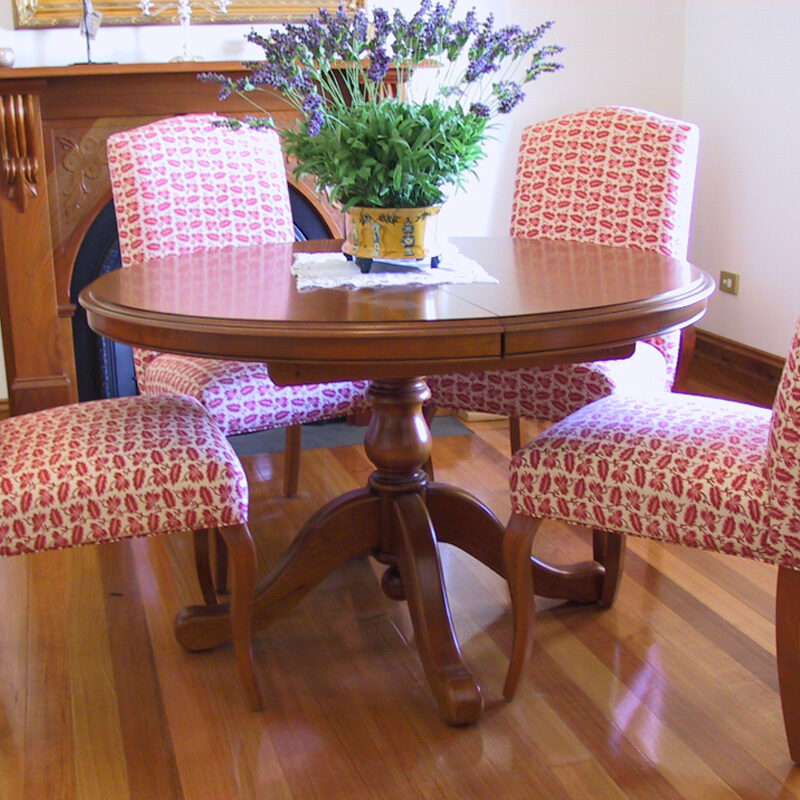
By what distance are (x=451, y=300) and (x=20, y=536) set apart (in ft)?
2.62

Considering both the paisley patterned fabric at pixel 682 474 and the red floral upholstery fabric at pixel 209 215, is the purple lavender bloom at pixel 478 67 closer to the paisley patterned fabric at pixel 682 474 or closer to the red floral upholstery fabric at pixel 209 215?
the paisley patterned fabric at pixel 682 474

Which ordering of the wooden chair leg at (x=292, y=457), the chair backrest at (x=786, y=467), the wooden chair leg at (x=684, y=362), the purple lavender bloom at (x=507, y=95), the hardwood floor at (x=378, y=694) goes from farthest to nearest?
the wooden chair leg at (x=292, y=457)
the wooden chair leg at (x=684, y=362)
the purple lavender bloom at (x=507, y=95)
the hardwood floor at (x=378, y=694)
the chair backrest at (x=786, y=467)

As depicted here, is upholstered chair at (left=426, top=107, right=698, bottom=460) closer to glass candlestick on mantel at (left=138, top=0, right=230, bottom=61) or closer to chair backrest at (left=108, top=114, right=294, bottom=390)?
chair backrest at (left=108, top=114, right=294, bottom=390)

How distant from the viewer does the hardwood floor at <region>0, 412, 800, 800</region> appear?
1773 mm

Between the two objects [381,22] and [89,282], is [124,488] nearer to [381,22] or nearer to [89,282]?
[381,22]

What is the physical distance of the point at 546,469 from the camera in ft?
6.10

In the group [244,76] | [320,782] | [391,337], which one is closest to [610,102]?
[244,76]

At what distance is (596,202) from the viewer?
9.00 feet

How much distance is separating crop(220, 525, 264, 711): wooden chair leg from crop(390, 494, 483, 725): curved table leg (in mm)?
310

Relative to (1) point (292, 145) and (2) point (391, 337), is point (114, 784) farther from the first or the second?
(1) point (292, 145)

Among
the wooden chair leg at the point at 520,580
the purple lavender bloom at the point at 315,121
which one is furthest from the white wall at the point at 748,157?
the purple lavender bloom at the point at 315,121

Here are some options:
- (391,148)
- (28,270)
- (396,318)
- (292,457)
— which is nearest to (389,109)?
(391,148)

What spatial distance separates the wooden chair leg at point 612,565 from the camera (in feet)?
7.48

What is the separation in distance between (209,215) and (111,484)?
105 cm
